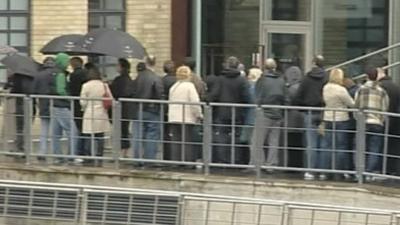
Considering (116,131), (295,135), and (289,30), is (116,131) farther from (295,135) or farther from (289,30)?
(289,30)

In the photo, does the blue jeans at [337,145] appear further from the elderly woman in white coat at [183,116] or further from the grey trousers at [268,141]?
the elderly woman in white coat at [183,116]

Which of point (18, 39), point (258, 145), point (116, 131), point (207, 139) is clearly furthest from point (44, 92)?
point (18, 39)

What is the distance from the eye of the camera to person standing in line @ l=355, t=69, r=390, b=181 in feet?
41.5

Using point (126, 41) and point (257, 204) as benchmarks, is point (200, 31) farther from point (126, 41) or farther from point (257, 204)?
point (257, 204)

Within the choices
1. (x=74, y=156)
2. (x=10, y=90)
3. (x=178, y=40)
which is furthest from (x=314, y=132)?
(x=178, y=40)

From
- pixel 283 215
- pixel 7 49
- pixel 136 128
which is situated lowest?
pixel 283 215

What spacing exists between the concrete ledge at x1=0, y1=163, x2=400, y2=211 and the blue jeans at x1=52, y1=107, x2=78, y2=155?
36 centimetres

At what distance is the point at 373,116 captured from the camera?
1268cm

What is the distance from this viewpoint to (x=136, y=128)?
13703 mm

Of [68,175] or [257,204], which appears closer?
[257,204]

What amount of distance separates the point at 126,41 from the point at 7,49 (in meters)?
2.18

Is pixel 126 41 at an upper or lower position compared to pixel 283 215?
upper

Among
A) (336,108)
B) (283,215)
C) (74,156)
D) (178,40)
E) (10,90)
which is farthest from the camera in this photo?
(178,40)

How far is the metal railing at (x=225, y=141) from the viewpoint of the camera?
12.8 meters
